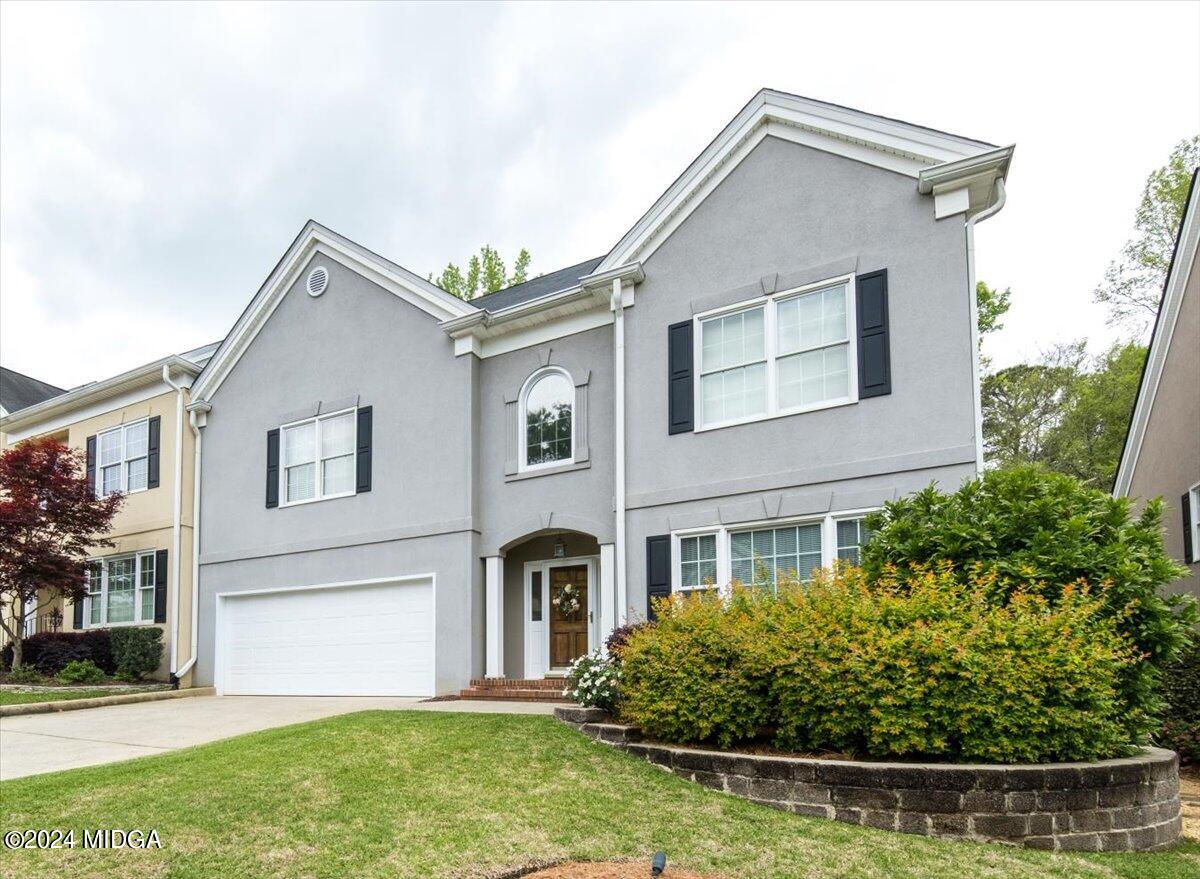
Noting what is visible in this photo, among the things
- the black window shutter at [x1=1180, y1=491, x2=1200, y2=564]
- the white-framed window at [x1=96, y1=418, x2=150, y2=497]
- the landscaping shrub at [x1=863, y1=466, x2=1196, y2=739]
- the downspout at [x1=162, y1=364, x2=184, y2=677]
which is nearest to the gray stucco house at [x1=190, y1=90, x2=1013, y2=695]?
the downspout at [x1=162, y1=364, x2=184, y2=677]

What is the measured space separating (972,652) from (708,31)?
28.3 ft

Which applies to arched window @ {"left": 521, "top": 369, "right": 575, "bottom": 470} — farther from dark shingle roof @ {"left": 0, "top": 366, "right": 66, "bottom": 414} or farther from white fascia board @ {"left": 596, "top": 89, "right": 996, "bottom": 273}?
dark shingle roof @ {"left": 0, "top": 366, "right": 66, "bottom": 414}

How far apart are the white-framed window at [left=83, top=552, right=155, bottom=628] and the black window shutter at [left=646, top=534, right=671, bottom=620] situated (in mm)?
10981

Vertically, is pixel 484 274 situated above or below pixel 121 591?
above

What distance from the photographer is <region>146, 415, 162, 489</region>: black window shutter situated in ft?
59.8


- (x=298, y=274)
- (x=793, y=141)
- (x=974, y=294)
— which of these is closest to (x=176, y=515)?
(x=298, y=274)

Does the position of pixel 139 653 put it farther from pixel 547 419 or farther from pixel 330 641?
pixel 547 419

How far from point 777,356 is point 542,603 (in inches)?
218

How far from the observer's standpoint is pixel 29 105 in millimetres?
13969

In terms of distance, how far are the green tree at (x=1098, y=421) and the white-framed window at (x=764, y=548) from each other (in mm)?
20894

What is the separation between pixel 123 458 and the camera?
19.1 m

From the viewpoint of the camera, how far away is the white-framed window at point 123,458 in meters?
18.7

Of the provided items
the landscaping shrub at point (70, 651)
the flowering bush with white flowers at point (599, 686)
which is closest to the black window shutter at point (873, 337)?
the flowering bush with white flowers at point (599, 686)

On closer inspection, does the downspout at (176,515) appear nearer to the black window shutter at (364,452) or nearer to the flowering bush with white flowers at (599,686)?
the black window shutter at (364,452)
